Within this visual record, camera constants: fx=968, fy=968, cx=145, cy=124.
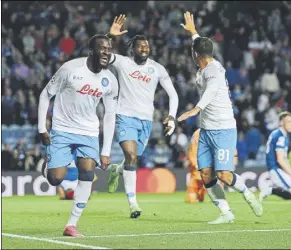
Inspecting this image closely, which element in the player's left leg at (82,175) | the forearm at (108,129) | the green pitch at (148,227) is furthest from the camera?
the forearm at (108,129)

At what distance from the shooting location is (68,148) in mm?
11617

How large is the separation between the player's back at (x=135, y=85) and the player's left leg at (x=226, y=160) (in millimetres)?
1813

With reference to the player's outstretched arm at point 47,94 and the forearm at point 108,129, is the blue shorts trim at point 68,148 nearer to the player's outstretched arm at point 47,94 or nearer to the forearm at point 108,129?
the forearm at point 108,129

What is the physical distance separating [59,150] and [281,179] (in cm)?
751

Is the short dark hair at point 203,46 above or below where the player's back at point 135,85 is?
above

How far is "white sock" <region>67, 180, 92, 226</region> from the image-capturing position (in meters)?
11.3

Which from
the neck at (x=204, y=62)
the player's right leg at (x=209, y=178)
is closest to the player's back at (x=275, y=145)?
the player's right leg at (x=209, y=178)

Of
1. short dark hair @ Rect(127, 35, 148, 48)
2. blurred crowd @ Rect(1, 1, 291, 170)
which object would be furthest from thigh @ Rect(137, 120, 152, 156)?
blurred crowd @ Rect(1, 1, 291, 170)

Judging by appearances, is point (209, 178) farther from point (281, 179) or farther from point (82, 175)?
point (281, 179)

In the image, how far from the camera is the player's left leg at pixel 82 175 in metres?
11.3

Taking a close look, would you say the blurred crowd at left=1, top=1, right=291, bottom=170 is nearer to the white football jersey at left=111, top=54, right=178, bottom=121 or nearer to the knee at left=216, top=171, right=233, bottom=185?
the white football jersey at left=111, top=54, right=178, bottom=121

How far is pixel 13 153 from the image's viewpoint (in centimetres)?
2389

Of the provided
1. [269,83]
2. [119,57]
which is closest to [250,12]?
[269,83]

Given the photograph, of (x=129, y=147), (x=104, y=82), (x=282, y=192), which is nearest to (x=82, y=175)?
(x=104, y=82)
